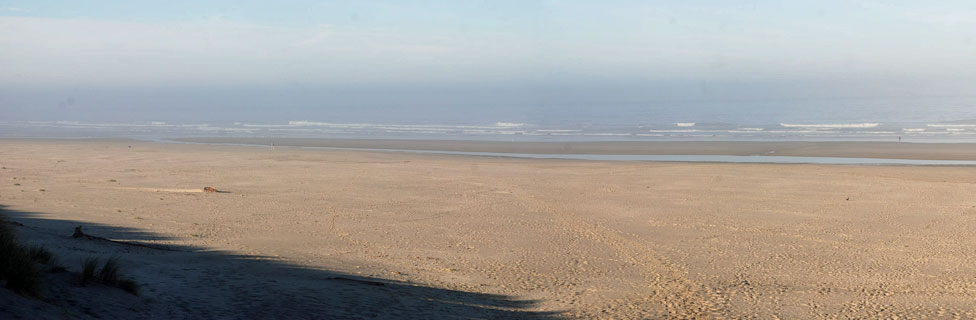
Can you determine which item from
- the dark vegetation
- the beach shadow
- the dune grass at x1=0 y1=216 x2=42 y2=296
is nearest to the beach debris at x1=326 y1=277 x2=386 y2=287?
the beach shadow

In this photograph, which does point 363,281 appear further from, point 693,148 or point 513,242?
point 693,148

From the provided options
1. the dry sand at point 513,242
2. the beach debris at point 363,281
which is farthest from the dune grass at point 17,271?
the beach debris at point 363,281

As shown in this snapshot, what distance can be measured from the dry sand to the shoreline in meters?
9.46

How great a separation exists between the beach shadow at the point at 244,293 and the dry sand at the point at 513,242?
31mm

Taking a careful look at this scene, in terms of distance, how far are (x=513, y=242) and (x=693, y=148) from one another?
83.4ft

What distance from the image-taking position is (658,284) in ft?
27.1

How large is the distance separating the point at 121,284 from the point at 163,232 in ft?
16.3

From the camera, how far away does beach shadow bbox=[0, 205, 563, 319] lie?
5.90 m

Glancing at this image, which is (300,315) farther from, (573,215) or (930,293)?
(573,215)

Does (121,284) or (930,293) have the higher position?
(121,284)

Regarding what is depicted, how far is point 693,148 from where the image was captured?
34.4m

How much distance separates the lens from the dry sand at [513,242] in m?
7.10

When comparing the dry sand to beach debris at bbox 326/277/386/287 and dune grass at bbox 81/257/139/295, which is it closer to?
beach debris at bbox 326/277/386/287

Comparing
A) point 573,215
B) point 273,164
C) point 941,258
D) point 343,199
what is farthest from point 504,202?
point 273,164
